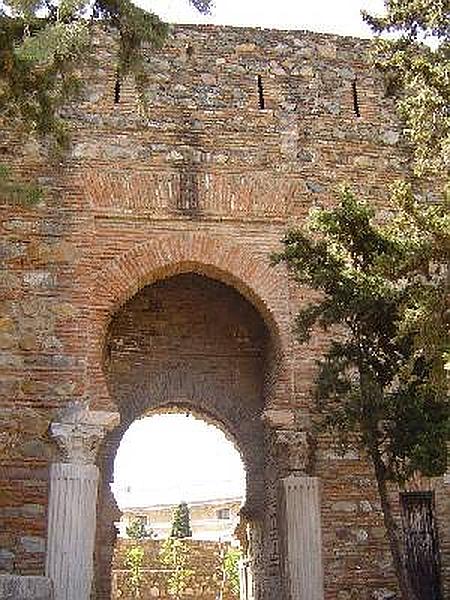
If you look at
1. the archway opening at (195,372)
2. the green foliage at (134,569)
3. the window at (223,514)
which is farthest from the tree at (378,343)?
the window at (223,514)

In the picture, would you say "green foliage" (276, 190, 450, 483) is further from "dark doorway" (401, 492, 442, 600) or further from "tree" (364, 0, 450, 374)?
"dark doorway" (401, 492, 442, 600)

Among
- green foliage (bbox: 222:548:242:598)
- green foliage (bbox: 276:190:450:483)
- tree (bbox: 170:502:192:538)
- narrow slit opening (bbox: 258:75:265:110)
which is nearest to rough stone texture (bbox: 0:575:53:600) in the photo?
green foliage (bbox: 276:190:450:483)

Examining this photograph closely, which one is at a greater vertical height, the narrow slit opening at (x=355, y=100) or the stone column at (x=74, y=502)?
the narrow slit opening at (x=355, y=100)

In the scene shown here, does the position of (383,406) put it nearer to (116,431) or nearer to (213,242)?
(213,242)

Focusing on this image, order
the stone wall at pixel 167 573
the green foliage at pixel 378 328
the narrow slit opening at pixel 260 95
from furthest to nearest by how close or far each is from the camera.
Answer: the stone wall at pixel 167 573 → the narrow slit opening at pixel 260 95 → the green foliage at pixel 378 328

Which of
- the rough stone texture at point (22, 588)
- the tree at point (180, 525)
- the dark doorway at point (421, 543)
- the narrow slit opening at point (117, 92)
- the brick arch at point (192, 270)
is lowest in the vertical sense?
the rough stone texture at point (22, 588)

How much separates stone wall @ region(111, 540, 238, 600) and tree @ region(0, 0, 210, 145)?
497 inches

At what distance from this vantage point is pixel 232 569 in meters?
17.7

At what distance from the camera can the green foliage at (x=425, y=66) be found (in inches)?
241

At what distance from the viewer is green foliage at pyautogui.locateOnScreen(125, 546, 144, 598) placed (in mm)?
17391

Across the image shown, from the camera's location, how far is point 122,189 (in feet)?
28.6

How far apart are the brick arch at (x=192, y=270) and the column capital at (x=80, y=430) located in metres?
0.81

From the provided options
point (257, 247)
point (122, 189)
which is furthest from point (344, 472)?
point (122, 189)

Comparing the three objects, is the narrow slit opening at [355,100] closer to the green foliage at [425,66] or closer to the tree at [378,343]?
the green foliage at [425,66]
